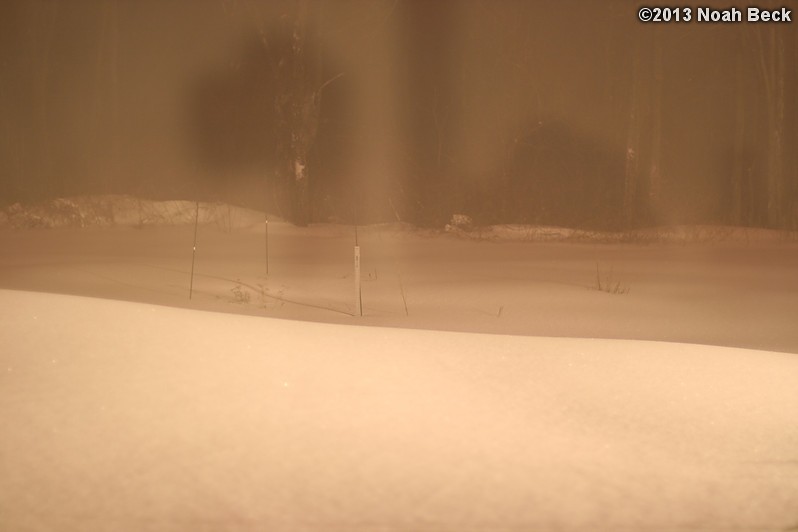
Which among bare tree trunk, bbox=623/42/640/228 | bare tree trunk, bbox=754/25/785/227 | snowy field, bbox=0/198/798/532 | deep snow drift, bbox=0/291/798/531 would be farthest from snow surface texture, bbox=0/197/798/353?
bare tree trunk, bbox=754/25/785/227

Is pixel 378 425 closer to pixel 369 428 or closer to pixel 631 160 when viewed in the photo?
pixel 369 428

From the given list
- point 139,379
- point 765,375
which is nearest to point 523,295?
point 765,375

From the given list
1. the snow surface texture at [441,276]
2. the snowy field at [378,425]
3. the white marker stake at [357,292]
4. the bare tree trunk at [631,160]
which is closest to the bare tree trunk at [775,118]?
the snow surface texture at [441,276]

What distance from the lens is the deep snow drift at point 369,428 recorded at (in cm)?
295

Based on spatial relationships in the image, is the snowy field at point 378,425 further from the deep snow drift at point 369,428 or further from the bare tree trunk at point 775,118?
the bare tree trunk at point 775,118

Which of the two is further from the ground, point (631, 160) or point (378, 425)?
point (631, 160)

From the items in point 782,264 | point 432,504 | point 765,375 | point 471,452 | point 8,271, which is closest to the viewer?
point 432,504

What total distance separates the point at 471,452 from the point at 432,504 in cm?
55

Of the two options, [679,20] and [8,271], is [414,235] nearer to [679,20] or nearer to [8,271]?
[8,271]

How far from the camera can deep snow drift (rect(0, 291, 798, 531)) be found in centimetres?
295

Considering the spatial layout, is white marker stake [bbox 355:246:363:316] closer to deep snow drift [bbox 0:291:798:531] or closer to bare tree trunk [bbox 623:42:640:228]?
deep snow drift [bbox 0:291:798:531]

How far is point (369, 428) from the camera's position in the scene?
371 centimetres

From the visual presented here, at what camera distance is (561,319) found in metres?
7.89

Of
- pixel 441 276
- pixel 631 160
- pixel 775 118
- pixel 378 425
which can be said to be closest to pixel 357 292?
pixel 441 276
